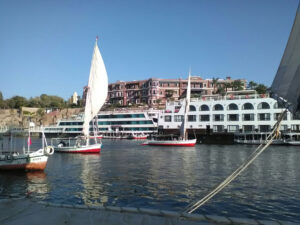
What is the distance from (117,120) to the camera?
334 feet

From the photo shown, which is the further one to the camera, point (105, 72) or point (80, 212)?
point (105, 72)

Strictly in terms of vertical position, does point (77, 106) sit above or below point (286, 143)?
above

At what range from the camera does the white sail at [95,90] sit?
142 ft

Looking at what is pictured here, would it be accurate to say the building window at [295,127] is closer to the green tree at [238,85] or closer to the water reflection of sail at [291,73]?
the green tree at [238,85]

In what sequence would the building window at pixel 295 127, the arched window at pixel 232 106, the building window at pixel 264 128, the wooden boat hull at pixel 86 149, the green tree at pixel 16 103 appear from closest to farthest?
the wooden boat hull at pixel 86 149
the building window at pixel 295 127
the building window at pixel 264 128
the arched window at pixel 232 106
the green tree at pixel 16 103

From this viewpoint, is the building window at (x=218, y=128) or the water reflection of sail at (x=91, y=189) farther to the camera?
the building window at (x=218, y=128)

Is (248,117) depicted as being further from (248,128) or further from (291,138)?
(291,138)

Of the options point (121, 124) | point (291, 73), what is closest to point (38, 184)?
point (291, 73)

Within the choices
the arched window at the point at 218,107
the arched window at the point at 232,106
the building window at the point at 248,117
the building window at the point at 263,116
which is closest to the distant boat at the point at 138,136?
the arched window at the point at 218,107

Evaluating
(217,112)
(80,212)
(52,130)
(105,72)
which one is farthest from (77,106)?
(80,212)

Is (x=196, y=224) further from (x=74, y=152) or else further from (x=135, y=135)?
(x=135, y=135)

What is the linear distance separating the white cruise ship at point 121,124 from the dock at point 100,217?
82185 mm

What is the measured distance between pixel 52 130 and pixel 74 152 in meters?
77.4

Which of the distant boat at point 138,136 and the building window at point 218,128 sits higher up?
the building window at point 218,128
